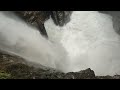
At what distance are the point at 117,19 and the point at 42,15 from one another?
11580 mm

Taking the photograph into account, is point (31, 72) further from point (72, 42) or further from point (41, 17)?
point (72, 42)

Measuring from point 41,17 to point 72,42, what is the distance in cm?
558

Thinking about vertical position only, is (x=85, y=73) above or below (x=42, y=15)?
below

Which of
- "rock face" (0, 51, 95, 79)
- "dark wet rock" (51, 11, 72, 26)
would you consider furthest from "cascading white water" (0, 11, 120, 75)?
"rock face" (0, 51, 95, 79)

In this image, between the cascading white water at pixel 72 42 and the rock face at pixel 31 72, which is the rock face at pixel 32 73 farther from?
the cascading white water at pixel 72 42

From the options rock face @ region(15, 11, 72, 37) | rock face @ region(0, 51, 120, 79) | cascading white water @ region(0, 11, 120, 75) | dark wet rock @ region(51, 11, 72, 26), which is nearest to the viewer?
rock face @ region(0, 51, 120, 79)

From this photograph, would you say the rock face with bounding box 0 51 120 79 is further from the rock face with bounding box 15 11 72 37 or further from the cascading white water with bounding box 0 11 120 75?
the rock face with bounding box 15 11 72 37

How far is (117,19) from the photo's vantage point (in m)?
30.3

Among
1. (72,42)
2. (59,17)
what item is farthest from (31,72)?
(72,42)

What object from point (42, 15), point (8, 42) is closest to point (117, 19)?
point (42, 15)

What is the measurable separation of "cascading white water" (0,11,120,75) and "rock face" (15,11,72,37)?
0.58 metres

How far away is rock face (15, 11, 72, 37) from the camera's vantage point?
74.0 feet

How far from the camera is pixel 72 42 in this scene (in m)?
27.3
